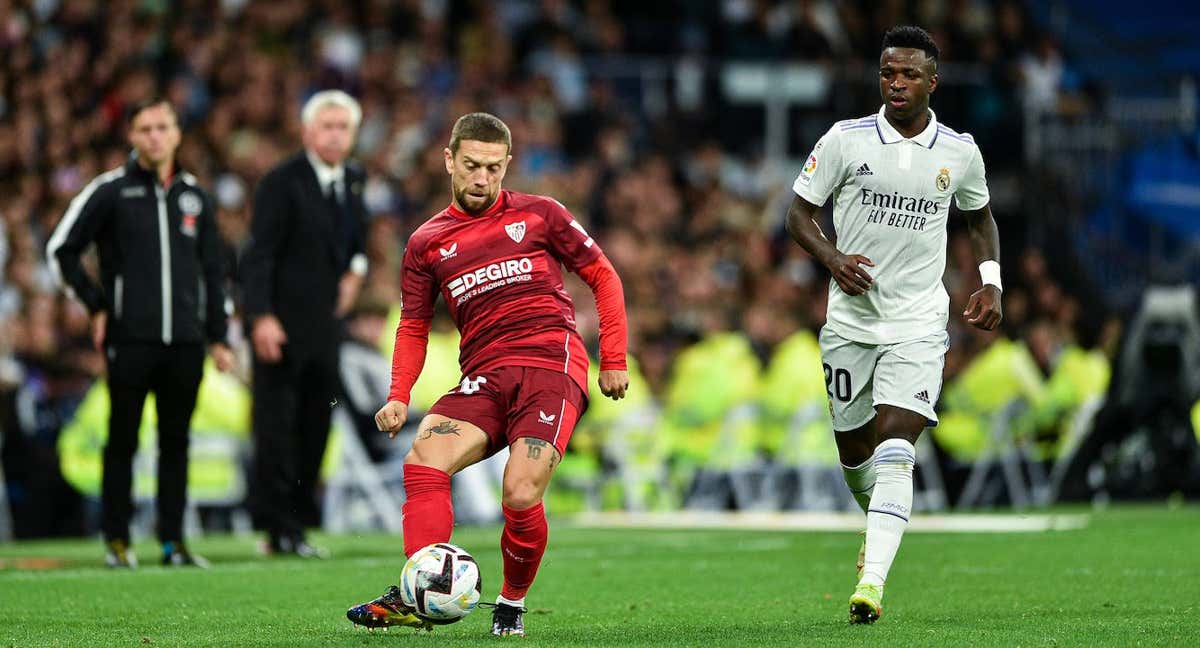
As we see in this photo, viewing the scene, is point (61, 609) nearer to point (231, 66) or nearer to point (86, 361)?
point (86, 361)

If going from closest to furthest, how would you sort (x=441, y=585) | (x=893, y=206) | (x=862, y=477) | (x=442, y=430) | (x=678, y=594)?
(x=441, y=585), (x=442, y=430), (x=893, y=206), (x=862, y=477), (x=678, y=594)

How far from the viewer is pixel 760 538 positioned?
13898mm

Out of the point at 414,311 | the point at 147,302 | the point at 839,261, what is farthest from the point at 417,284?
the point at 147,302

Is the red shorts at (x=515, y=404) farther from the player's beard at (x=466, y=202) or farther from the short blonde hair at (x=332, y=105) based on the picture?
the short blonde hair at (x=332, y=105)

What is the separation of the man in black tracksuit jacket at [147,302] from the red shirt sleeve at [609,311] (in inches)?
151

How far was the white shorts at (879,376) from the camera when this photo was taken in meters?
7.96

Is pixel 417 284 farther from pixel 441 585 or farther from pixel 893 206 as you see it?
pixel 893 206

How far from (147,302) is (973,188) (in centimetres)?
468

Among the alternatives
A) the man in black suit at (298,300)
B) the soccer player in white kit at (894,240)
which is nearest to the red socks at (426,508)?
the soccer player in white kit at (894,240)

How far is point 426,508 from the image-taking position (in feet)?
23.4

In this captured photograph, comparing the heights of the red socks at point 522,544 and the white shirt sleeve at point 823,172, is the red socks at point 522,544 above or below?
below

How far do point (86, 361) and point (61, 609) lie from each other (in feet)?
26.9

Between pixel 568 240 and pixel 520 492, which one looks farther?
pixel 568 240

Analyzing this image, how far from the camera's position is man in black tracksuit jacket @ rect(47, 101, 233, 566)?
10727 mm
